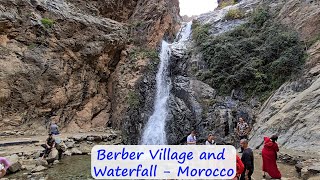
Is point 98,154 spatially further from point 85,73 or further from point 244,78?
point 85,73

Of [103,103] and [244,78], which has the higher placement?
[244,78]

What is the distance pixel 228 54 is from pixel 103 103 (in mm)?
9846

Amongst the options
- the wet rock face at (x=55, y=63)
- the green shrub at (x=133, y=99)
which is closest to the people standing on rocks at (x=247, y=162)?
the green shrub at (x=133, y=99)

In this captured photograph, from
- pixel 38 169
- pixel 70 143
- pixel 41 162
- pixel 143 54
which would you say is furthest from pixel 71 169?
pixel 143 54

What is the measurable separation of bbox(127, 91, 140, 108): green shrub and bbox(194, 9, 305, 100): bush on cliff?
4697mm

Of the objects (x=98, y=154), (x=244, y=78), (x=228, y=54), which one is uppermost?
(x=228, y=54)

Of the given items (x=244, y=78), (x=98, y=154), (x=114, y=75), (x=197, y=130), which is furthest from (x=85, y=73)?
(x=98, y=154)

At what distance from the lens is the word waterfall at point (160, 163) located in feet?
14.8

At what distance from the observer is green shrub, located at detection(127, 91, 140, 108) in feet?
62.1

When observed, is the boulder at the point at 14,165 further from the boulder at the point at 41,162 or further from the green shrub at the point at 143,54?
the green shrub at the point at 143,54

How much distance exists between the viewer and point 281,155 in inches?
372

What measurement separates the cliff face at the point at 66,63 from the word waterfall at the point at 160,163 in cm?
1353

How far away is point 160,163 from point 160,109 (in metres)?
13.9

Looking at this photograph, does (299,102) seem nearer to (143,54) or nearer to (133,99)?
(133,99)
